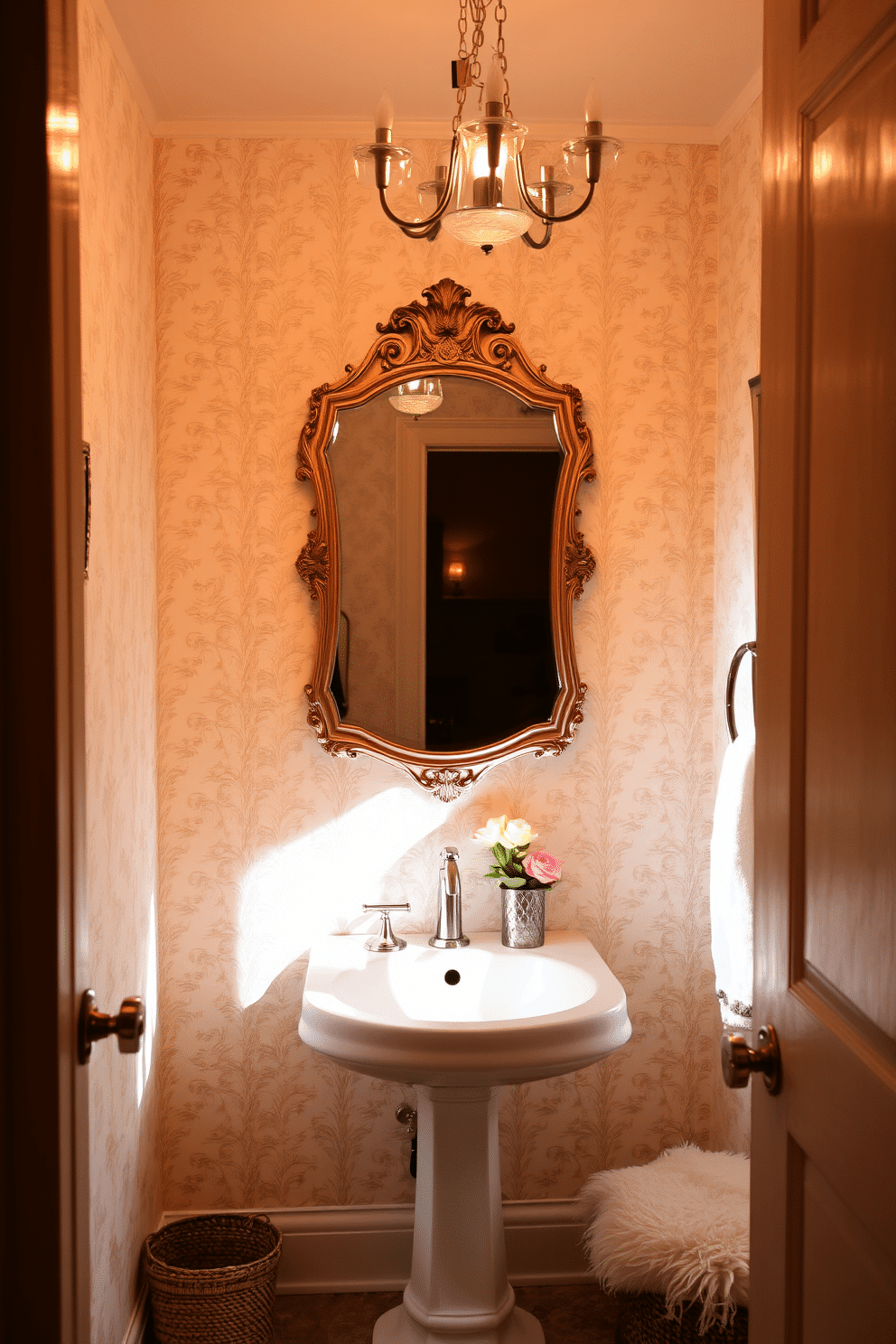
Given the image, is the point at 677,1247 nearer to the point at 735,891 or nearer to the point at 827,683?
the point at 735,891

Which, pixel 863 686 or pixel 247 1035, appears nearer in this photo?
pixel 863 686

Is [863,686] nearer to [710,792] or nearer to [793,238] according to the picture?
[793,238]

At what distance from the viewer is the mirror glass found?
2414 mm

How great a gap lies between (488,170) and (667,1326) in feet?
6.34

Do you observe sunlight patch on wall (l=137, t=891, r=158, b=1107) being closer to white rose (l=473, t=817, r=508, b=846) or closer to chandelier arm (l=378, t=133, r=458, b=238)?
white rose (l=473, t=817, r=508, b=846)

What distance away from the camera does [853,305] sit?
0.91 metres

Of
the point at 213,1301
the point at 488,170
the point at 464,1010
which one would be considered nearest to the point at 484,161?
the point at 488,170

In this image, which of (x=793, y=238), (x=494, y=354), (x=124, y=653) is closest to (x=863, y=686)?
(x=793, y=238)

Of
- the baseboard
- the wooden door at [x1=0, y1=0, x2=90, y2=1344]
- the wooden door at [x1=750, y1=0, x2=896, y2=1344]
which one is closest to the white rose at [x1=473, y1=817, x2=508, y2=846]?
the baseboard

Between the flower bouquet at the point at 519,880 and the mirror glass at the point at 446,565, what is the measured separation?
214 mm

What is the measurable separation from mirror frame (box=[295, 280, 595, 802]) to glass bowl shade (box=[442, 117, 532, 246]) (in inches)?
33.1

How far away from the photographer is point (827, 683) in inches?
38.2

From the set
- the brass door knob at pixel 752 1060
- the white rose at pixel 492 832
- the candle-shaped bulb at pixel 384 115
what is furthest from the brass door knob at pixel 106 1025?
the white rose at pixel 492 832

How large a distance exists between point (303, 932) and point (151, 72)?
1821 millimetres
